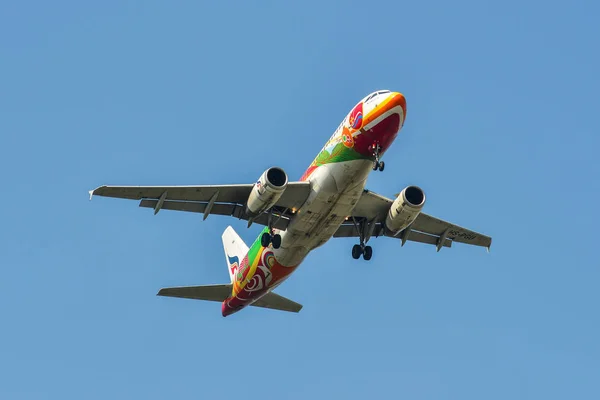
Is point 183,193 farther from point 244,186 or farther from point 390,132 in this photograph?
point 390,132

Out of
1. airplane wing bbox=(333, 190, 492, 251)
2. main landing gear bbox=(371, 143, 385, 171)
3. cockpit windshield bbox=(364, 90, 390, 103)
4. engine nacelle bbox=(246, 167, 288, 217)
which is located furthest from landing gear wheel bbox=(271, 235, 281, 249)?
cockpit windshield bbox=(364, 90, 390, 103)

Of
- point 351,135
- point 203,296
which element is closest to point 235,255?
point 203,296

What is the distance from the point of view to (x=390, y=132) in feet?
126

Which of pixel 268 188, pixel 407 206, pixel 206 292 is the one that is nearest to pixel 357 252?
pixel 407 206

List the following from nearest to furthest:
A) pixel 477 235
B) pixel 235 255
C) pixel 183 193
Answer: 1. pixel 183 193
2. pixel 477 235
3. pixel 235 255

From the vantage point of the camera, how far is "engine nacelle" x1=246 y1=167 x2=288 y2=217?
1533 inches

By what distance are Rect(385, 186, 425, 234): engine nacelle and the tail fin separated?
934cm

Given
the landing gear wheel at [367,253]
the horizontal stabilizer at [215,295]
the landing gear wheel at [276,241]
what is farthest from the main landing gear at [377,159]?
the horizontal stabilizer at [215,295]

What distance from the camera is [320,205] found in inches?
1583

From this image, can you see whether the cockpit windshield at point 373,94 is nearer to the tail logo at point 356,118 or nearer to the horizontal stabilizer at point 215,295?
the tail logo at point 356,118

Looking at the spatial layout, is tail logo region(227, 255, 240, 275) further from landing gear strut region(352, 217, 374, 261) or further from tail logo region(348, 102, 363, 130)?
tail logo region(348, 102, 363, 130)

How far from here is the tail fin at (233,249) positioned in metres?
49.4

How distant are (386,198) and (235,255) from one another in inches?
421

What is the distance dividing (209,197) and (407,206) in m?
8.35
